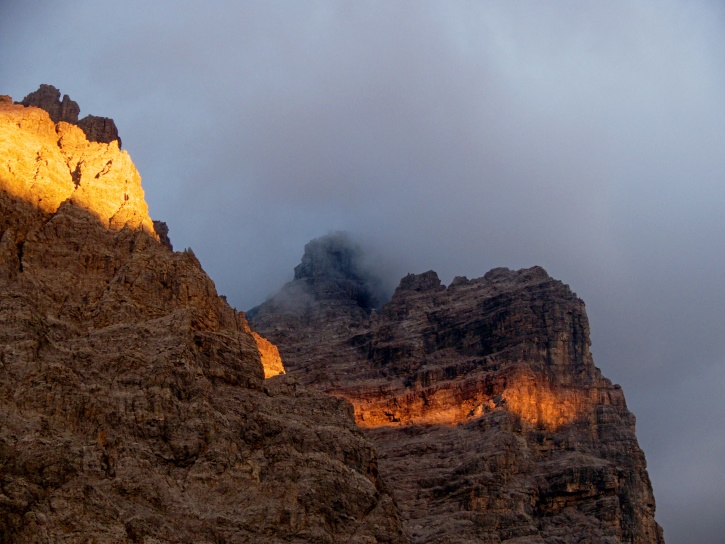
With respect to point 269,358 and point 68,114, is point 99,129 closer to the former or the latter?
point 68,114

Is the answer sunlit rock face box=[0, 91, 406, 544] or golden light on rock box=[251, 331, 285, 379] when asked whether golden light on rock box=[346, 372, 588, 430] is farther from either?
sunlit rock face box=[0, 91, 406, 544]

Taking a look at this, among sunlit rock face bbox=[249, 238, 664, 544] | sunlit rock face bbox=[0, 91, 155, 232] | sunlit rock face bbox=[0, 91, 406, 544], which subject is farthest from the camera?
sunlit rock face bbox=[249, 238, 664, 544]

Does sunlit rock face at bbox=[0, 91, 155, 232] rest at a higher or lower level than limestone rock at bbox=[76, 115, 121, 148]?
lower

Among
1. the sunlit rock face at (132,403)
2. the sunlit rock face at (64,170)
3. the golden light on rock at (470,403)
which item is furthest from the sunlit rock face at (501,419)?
the sunlit rock face at (64,170)

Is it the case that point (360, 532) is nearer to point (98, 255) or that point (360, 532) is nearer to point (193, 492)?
point (193, 492)

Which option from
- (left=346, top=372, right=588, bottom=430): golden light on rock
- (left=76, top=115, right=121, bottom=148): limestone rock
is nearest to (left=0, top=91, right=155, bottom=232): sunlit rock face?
(left=76, top=115, right=121, bottom=148): limestone rock

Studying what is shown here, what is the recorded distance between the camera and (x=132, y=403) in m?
84.8

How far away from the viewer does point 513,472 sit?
468 feet

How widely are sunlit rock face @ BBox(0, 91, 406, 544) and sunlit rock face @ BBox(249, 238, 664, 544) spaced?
113 ft

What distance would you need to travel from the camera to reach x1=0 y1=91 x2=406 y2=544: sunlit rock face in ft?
245

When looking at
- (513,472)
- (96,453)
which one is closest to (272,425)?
(96,453)

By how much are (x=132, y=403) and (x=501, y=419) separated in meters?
79.6

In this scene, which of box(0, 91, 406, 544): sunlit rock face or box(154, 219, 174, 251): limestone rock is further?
box(154, 219, 174, 251): limestone rock

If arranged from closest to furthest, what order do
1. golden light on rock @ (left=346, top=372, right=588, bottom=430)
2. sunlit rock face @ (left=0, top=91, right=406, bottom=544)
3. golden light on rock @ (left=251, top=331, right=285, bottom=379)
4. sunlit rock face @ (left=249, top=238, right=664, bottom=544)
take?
sunlit rock face @ (left=0, top=91, right=406, bottom=544), sunlit rock face @ (left=249, top=238, right=664, bottom=544), golden light on rock @ (left=251, top=331, right=285, bottom=379), golden light on rock @ (left=346, top=372, right=588, bottom=430)
